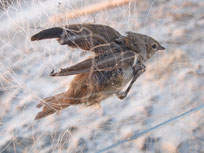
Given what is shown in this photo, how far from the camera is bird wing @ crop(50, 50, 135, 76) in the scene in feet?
1.51

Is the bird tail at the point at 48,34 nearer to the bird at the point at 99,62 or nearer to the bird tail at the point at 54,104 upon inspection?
the bird at the point at 99,62

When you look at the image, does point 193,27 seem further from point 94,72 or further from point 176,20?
point 94,72

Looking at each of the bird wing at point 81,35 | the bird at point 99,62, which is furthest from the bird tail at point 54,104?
the bird wing at point 81,35

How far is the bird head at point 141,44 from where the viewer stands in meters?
0.53

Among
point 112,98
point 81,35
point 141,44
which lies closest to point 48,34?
point 81,35

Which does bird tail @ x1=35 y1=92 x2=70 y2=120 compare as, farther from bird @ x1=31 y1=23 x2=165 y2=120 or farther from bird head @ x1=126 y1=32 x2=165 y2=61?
bird head @ x1=126 y1=32 x2=165 y2=61

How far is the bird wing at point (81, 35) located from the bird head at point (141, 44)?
0.10 ft

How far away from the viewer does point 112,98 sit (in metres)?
0.79

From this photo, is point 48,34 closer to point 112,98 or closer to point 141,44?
point 141,44

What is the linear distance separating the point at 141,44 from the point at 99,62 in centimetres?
12

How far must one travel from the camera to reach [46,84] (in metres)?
0.80

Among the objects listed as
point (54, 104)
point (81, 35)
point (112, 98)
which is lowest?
point (112, 98)

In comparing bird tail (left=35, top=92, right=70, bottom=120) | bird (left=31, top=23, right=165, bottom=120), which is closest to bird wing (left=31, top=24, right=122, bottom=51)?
bird (left=31, top=23, right=165, bottom=120)

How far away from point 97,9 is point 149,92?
1.04ft
